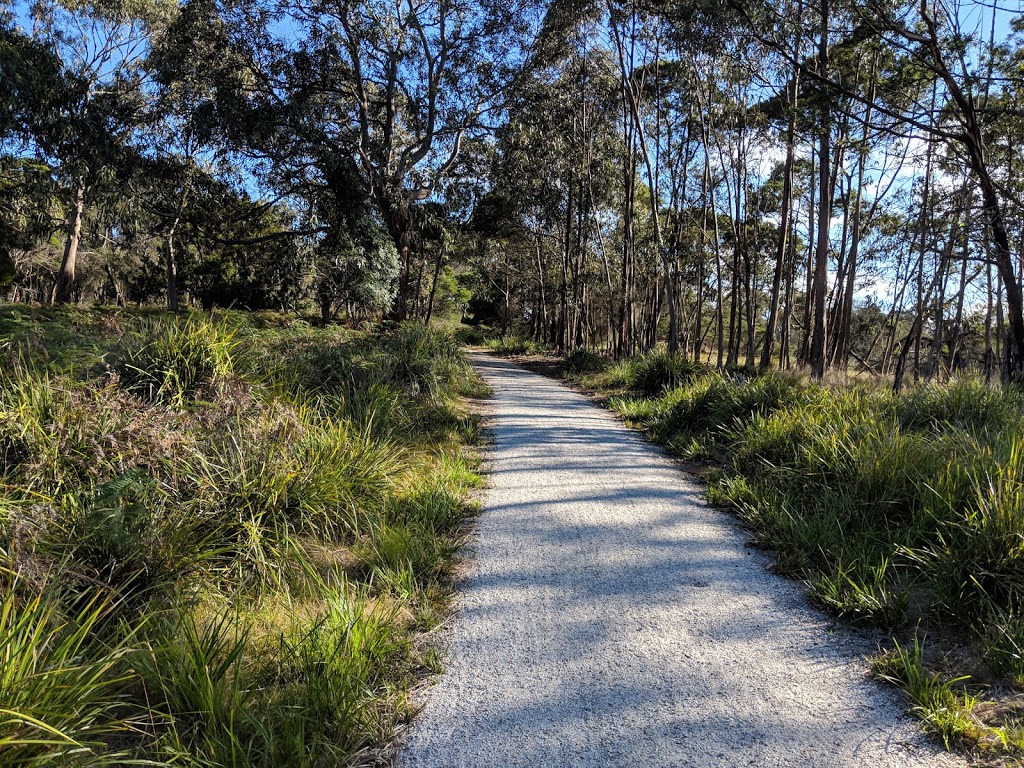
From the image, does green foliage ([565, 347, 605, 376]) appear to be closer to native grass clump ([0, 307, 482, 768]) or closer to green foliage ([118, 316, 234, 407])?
native grass clump ([0, 307, 482, 768])

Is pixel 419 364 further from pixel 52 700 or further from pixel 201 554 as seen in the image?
pixel 52 700

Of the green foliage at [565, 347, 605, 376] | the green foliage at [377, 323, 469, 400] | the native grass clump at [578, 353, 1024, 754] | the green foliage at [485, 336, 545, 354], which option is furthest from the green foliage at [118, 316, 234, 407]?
the green foliage at [485, 336, 545, 354]

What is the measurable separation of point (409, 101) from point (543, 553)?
15.3 meters

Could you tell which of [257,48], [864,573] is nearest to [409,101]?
[257,48]

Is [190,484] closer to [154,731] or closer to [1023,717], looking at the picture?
[154,731]

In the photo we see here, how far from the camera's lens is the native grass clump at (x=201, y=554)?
2129 millimetres

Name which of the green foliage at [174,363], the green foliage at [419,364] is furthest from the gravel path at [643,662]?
the green foliage at [419,364]

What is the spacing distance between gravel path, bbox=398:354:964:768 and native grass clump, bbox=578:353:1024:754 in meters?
0.21

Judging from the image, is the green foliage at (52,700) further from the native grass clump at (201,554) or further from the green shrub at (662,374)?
the green shrub at (662,374)

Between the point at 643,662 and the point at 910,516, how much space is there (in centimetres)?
263

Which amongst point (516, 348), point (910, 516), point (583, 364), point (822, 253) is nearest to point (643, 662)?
point (910, 516)

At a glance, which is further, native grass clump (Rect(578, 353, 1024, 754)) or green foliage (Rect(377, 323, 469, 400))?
green foliage (Rect(377, 323, 469, 400))

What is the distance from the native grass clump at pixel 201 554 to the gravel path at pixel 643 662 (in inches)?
→ 13.1

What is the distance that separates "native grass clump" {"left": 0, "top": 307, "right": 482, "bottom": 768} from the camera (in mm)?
2129
